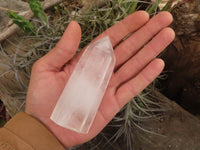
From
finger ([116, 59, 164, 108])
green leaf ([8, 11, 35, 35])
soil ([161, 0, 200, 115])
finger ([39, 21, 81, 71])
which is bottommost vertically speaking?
soil ([161, 0, 200, 115])

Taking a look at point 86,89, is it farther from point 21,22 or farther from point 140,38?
point 21,22

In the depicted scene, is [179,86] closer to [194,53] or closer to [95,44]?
[194,53]

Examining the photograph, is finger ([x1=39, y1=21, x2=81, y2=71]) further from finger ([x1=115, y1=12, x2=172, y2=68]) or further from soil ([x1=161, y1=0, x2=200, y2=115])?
soil ([x1=161, y1=0, x2=200, y2=115])

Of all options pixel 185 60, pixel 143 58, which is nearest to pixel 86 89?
pixel 143 58

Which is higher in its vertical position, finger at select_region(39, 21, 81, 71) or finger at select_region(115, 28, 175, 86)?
finger at select_region(39, 21, 81, 71)

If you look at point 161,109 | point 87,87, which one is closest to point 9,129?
point 87,87

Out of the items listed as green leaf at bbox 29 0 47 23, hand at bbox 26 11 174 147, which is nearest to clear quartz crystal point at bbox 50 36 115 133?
hand at bbox 26 11 174 147
